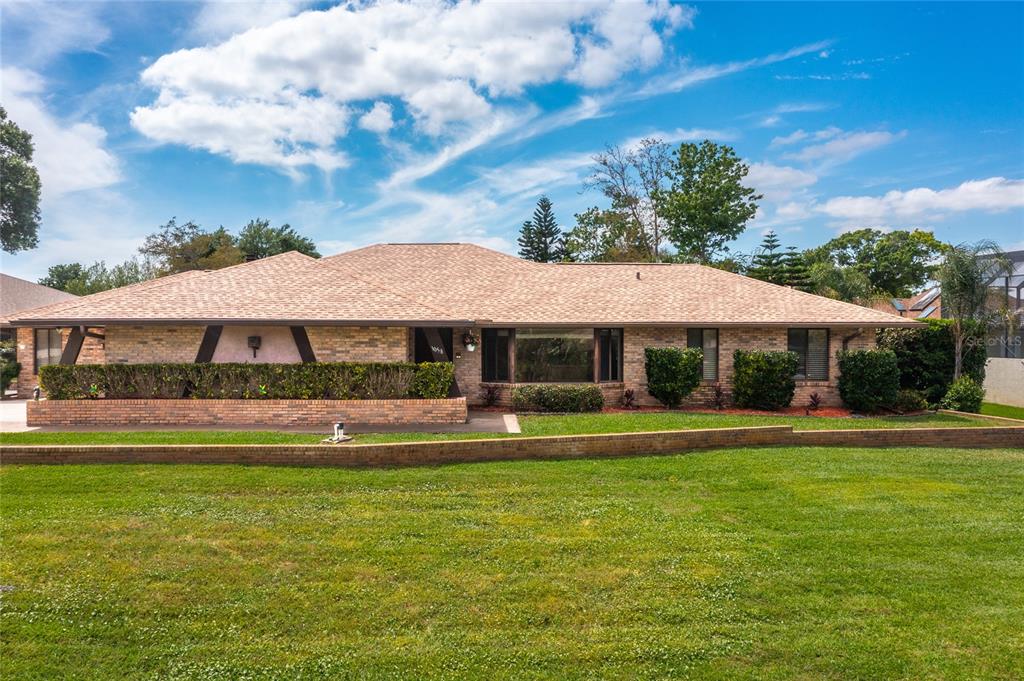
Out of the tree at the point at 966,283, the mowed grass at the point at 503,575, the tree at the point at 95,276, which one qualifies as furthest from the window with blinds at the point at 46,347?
the tree at the point at 95,276

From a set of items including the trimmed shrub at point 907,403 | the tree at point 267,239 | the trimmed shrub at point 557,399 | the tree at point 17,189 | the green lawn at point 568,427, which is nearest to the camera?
the green lawn at point 568,427

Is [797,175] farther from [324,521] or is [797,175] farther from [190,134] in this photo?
[324,521]

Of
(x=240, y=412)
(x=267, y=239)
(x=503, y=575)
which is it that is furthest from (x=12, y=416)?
(x=267, y=239)

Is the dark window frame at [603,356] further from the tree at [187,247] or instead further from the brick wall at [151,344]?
the tree at [187,247]

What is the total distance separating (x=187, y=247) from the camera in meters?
39.2

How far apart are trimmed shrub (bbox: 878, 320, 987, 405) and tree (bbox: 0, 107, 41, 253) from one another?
43245mm

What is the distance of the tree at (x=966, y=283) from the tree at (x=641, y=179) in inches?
810

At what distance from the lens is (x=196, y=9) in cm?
1041

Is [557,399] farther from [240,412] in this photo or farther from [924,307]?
[924,307]

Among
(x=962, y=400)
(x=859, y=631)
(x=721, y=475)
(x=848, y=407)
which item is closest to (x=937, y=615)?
(x=859, y=631)

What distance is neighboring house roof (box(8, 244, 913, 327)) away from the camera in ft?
42.4

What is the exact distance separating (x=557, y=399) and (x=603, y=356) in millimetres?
2166

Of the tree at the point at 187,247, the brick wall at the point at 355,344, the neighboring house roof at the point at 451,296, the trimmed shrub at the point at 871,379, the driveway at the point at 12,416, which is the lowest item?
the driveway at the point at 12,416

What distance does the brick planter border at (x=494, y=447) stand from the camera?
27.6ft
